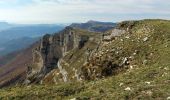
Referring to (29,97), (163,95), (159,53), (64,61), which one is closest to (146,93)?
(163,95)

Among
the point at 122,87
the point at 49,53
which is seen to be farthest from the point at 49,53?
the point at 122,87

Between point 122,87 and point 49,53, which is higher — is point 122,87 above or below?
above

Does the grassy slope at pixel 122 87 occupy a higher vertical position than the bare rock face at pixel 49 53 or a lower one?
higher

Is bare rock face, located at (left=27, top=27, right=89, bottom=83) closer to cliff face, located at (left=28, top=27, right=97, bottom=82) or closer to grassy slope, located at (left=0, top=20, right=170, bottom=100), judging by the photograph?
cliff face, located at (left=28, top=27, right=97, bottom=82)

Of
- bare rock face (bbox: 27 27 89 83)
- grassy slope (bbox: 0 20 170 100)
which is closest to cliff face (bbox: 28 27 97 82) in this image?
bare rock face (bbox: 27 27 89 83)

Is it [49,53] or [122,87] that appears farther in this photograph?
[49,53]

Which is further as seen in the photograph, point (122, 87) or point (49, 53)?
point (49, 53)

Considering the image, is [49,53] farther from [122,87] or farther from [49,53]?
[122,87]

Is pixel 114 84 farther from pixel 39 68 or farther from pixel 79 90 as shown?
pixel 39 68

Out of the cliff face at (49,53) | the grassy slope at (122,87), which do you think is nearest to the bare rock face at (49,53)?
the cliff face at (49,53)

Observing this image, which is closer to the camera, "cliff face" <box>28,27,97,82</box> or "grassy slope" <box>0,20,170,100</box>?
"grassy slope" <box>0,20,170,100</box>

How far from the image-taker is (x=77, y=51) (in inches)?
4043

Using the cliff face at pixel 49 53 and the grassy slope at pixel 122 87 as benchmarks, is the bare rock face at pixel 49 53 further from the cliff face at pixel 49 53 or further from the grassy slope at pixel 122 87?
the grassy slope at pixel 122 87

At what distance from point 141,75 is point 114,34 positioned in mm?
20262
